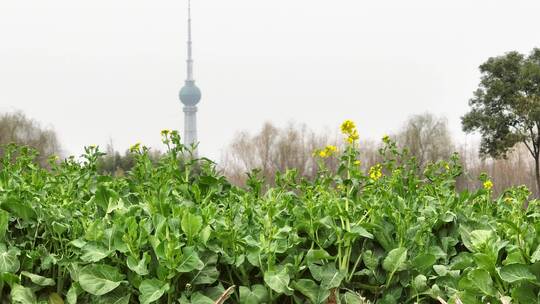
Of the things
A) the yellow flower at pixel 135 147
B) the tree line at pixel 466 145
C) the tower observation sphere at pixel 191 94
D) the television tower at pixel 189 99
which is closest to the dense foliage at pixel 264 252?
the yellow flower at pixel 135 147

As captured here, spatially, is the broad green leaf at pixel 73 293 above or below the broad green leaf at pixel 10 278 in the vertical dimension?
below

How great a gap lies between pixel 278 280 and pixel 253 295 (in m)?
0.09

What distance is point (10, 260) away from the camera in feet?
6.19

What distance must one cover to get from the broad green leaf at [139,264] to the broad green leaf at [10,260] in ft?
1.24

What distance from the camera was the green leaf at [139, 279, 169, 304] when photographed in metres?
1.66

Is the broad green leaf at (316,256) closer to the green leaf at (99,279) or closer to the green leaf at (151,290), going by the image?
the green leaf at (151,290)

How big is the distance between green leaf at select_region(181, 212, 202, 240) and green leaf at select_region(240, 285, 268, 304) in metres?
0.18

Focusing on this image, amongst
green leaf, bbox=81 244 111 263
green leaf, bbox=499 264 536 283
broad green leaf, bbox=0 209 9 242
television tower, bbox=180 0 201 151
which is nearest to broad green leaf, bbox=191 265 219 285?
green leaf, bbox=81 244 111 263

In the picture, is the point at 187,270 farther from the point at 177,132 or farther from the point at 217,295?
the point at 177,132

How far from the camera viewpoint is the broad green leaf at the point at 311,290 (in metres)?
1.75

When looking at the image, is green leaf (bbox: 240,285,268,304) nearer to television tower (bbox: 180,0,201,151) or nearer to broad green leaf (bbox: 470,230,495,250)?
broad green leaf (bbox: 470,230,495,250)

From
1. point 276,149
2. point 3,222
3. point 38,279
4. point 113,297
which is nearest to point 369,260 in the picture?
point 113,297

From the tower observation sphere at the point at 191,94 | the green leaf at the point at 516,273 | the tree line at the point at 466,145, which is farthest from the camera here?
the tower observation sphere at the point at 191,94

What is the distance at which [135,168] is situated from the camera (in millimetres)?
2594
